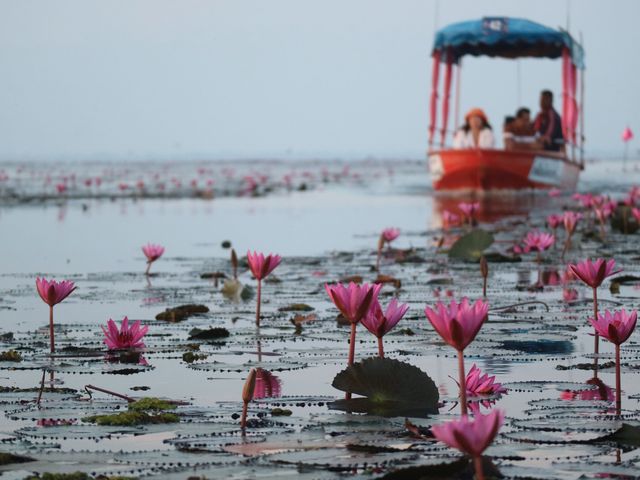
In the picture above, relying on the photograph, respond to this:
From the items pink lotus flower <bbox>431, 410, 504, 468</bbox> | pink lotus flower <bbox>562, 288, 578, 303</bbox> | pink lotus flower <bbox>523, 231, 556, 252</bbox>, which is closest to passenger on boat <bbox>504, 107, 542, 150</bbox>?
pink lotus flower <bbox>523, 231, 556, 252</bbox>

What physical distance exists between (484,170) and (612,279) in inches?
594

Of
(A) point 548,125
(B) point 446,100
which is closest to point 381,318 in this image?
(A) point 548,125

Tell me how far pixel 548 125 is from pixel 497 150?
1.63 meters

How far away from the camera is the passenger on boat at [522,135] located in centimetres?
2345

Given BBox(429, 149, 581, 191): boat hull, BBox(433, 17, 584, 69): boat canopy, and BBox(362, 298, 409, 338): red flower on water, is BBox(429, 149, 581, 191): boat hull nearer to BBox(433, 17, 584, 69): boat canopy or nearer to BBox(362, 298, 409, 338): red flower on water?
BBox(433, 17, 584, 69): boat canopy

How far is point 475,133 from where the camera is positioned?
23219 mm

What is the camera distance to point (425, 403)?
3660 mm

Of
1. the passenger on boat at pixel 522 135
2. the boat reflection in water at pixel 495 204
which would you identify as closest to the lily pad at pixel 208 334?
the boat reflection in water at pixel 495 204

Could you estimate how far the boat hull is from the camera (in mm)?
22562

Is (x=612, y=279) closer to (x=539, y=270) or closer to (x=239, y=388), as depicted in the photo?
(x=539, y=270)

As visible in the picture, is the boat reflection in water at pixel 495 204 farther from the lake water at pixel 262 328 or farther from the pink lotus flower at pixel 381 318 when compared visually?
the pink lotus flower at pixel 381 318

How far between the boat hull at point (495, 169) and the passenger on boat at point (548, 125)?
0.31 metres

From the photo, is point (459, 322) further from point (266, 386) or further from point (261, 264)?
point (261, 264)

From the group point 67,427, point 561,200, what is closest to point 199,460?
point 67,427
